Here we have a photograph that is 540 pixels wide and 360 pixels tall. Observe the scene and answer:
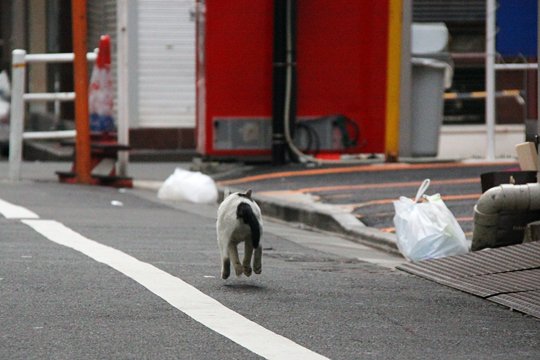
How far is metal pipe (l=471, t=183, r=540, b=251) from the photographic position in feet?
33.4

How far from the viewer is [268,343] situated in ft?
21.9

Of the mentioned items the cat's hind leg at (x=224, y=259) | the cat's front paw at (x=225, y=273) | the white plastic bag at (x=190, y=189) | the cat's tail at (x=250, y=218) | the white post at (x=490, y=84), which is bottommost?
the white plastic bag at (x=190, y=189)

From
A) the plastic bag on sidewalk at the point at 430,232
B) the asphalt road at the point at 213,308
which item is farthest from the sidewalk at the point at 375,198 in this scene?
the asphalt road at the point at 213,308

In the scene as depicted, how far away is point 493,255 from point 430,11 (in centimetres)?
1379

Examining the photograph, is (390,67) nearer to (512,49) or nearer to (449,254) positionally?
(512,49)

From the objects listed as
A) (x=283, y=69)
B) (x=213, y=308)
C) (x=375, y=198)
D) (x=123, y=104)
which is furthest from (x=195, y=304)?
(x=283, y=69)

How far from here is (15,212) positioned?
12.9 metres

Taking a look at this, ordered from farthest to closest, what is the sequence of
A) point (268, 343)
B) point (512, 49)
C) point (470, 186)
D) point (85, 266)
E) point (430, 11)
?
point (430, 11) < point (512, 49) < point (470, 186) < point (85, 266) < point (268, 343)

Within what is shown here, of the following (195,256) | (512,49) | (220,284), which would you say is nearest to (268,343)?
(220,284)

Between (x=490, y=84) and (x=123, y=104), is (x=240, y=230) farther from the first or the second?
(x=490, y=84)

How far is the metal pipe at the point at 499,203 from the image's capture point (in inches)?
401

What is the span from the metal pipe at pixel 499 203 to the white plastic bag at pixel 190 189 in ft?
19.3

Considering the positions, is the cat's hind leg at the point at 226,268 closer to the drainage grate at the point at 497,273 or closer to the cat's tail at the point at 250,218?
the cat's tail at the point at 250,218

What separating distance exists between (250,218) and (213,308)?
64 centimetres
